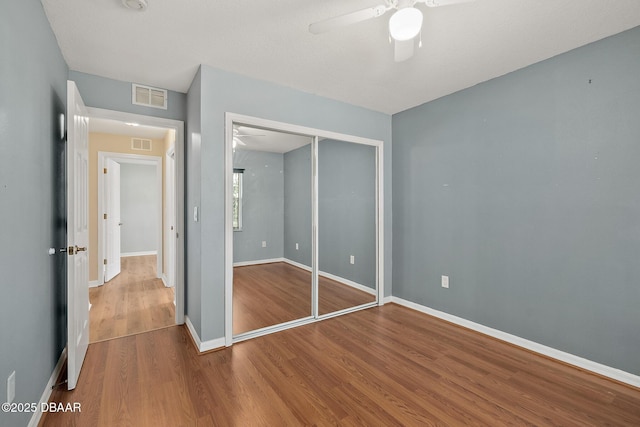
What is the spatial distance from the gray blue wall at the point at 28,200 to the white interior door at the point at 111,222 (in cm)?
285

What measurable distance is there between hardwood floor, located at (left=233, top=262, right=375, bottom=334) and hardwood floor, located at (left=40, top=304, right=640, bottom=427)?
35 centimetres

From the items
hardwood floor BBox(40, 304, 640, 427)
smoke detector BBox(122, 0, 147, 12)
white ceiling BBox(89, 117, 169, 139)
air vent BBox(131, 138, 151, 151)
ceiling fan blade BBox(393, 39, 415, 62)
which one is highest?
white ceiling BBox(89, 117, 169, 139)

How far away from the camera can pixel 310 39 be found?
2.15 meters

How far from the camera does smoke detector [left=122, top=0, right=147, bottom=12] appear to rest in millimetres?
1718

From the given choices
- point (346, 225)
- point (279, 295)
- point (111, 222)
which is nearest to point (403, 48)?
point (346, 225)

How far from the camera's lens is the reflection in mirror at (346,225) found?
3348 mm

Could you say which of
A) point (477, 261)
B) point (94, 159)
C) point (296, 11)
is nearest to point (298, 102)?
point (296, 11)

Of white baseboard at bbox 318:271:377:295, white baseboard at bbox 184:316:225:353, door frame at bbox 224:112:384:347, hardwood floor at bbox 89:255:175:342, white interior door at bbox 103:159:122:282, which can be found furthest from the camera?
white interior door at bbox 103:159:122:282

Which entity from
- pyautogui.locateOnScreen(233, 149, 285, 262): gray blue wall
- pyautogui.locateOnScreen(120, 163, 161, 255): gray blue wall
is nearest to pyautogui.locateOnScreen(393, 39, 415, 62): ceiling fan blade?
pyautogui.locateOnScreen(233, 149, 285, 262): gray blue wall

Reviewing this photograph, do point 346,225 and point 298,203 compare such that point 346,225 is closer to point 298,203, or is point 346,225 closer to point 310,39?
point 298,203

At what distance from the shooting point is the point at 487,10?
5.99 feet

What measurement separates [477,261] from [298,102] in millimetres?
2586

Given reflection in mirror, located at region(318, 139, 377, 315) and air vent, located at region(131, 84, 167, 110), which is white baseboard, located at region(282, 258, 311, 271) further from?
air vent, located at region(131, 84, 167, 110)

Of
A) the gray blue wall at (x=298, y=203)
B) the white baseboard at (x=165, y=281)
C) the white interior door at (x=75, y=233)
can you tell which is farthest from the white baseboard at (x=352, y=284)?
the white baseboard at (x=165, y=281)
